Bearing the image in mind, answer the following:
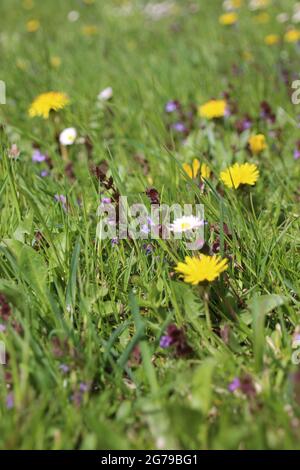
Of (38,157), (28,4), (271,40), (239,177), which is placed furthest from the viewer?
(28,4)

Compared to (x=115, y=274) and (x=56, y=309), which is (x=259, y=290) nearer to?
(x=115, y=274)

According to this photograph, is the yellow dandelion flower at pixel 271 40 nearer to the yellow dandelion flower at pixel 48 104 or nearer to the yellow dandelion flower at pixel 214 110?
the yellow dandelion flower at pixel 214 110

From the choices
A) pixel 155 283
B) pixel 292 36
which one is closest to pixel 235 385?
pixel 155 283

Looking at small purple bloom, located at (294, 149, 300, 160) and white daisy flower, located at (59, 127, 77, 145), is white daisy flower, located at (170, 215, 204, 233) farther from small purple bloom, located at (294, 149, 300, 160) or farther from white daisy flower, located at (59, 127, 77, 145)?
white daisy flower, located at (59, 127, 77, 145)

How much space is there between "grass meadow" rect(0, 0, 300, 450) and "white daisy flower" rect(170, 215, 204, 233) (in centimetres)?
2

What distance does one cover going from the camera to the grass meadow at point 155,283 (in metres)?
1.38

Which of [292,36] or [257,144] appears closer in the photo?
[257,144]

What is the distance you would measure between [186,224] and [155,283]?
21cm

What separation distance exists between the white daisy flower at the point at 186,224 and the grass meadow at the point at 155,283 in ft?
0.06

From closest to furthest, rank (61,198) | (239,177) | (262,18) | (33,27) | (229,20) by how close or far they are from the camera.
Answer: (239,177) → (61,198) → (229,20) → (262,18) → (33,27)

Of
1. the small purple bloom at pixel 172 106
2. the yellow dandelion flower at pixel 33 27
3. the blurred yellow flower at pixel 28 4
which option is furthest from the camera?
the blurred yellow flower at pixel 28 4

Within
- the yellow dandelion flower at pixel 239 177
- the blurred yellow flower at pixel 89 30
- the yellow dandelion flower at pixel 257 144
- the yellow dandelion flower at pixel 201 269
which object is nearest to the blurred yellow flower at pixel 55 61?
the blurred yellow flower at pixel 89 30

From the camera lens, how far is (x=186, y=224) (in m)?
1.88

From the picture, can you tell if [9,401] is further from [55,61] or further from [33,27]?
[33,27]
